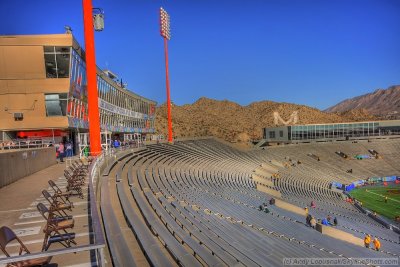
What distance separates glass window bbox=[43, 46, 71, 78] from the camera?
26.4 metres

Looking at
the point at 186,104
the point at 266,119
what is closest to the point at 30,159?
the point at 266,119

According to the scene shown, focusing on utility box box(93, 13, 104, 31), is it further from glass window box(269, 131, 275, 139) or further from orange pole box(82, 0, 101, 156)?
glass window box(269, 131, 275, 139)

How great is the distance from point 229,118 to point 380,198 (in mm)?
139641

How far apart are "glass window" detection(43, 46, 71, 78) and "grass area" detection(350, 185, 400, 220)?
33.3 meters

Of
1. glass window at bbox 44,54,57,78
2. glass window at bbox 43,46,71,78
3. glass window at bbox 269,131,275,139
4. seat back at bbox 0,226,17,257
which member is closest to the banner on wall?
glass window at bbox 43,46,71,78

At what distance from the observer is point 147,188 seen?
47.0 feet

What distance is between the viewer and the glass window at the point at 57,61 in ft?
86.5

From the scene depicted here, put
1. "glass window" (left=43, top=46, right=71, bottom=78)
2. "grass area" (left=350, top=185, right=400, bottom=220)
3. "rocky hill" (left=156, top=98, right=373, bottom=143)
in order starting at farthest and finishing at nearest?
"rocky hill" (left=156, top=98, right=373, bottom=143) → "grass area" (left=350, top=185, right=400, bottom=220) → "glass window" (left=43, top=46, right=71, bottom=78)

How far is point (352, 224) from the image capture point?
24031 mm

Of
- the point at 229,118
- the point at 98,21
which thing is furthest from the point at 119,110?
the point at 229,118

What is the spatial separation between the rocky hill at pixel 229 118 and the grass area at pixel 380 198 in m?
81.3

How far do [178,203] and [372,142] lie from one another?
60065mm

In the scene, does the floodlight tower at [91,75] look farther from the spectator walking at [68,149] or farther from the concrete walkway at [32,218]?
the concrete walkway at [32,218]

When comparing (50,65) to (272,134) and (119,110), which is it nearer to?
(119,110)
